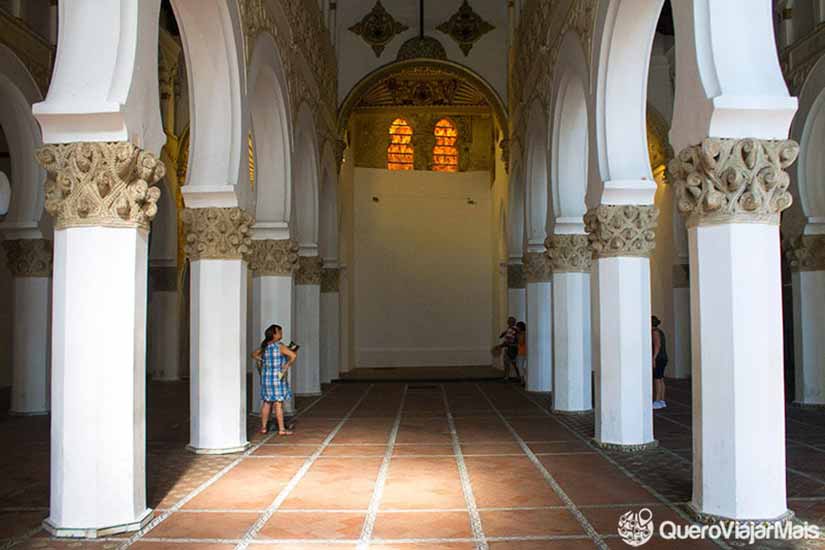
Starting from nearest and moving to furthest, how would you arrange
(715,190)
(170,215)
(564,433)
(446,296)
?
(715,190) < (564,433) < (170,215) < (446,296)

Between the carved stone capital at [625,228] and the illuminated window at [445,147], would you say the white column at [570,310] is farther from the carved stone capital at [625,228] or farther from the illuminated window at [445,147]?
the illuminated window at [445,147]

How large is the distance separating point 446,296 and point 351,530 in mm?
19064

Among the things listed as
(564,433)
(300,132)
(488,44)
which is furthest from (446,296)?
(564,433)

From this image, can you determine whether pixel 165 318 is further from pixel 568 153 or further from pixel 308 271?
pixel 568 153

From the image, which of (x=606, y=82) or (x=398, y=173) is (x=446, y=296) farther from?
(x=606, y=82)

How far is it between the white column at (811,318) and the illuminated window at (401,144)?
586 inches

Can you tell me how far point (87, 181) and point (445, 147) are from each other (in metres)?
20.5

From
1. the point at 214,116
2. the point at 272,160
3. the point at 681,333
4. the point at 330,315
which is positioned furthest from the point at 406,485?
the point at 681,333

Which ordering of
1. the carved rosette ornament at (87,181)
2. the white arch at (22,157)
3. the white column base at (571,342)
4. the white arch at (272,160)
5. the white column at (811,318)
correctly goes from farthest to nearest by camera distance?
1. the white column at (811,318)
2. the white arch at (22,157)
3. the white arch at (272,160)
4. the white column base at (571,342)
5. the carved rosette ornament at (87,181)

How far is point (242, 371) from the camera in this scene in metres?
8.41

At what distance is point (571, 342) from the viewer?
35.8 feet

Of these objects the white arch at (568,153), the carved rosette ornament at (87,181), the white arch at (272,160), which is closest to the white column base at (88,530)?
the carved rosette ornament at (87,181)

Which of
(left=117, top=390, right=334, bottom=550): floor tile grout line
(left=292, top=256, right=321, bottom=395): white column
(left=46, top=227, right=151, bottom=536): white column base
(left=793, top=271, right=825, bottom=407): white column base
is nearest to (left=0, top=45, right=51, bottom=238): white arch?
(left=292, top=256, right=321, bottom=395): white column

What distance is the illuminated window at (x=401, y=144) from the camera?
24953 mm
